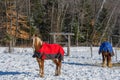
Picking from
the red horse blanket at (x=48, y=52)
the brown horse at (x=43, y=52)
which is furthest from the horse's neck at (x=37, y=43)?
the red horse blanket at (x=48, y=52)

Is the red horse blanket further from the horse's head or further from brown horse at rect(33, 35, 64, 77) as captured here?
the horse's head

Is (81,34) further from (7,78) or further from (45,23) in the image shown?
(7,78)

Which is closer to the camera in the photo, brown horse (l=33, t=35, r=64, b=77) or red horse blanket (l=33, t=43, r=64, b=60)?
brown horse (l=33, t=35, r=64, b=77)

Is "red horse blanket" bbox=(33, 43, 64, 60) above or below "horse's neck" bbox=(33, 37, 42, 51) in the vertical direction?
below

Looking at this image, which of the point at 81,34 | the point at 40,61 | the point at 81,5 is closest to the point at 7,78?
the point at 40,61

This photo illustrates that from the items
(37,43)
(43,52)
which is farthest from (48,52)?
(37,43)

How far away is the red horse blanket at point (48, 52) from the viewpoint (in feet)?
49.7

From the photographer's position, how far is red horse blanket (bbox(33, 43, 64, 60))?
596 inches

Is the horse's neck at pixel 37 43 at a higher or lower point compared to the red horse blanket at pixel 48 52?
higher

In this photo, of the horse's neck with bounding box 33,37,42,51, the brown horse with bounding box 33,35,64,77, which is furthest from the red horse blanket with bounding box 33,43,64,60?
the horse's neck with bounding box 33,37,42,51

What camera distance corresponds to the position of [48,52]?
15336 millimetres

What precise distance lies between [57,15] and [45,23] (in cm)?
226

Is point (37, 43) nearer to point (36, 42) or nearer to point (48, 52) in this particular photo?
point (36, 42)

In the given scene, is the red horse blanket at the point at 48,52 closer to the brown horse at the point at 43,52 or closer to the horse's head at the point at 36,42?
the brown horse at the point at 43,52
